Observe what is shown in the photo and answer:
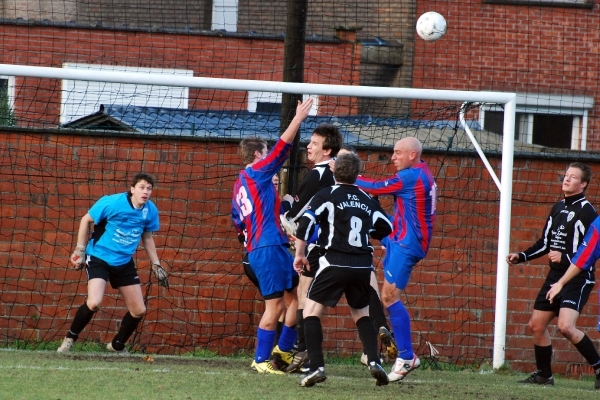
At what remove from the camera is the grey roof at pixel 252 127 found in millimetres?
9719

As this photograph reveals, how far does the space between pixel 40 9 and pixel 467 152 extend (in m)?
9.01

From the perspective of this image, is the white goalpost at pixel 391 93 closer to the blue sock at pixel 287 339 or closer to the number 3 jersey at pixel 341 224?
the number 3 jersey at pixel 341 224

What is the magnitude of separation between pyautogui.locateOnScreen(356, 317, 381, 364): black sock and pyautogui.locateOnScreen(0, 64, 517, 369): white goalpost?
8.01 feet

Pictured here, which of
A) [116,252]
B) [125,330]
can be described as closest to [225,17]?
[116,252]

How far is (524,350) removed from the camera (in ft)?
30.7

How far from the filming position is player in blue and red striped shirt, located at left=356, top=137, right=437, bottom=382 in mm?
7316

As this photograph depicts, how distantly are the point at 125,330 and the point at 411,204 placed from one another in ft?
9.35

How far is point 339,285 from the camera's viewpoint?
258 inches

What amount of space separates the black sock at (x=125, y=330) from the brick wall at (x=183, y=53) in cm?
604

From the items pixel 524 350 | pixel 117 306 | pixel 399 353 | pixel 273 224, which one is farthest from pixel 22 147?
pixel 524 350

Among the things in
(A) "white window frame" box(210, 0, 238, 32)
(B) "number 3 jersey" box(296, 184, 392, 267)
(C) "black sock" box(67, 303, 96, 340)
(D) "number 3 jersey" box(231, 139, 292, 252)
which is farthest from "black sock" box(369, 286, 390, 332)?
(A) "white window frame" box(210, 0, 238, 32)

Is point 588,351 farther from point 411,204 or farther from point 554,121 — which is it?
point 554,121

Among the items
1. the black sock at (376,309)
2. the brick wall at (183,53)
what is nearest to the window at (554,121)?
the brick wall at (183,53)

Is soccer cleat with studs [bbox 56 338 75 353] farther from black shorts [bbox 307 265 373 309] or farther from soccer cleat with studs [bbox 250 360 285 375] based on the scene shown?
black shorts [bbox 307 265 373 309]
